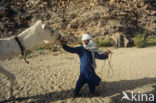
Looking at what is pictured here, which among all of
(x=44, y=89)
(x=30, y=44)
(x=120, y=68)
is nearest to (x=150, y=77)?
(x=120, y=68)

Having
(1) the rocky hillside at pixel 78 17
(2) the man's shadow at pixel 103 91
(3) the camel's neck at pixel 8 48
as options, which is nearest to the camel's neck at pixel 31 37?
(3) the camel's neck at pixel 8 48

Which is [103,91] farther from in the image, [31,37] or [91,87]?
[31,37]

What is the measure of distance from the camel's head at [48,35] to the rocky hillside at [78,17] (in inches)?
308

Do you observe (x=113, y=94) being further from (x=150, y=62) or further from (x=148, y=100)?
(x=150, y=62)

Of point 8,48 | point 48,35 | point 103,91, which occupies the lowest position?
point 103,91

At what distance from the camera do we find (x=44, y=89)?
414 centimetres

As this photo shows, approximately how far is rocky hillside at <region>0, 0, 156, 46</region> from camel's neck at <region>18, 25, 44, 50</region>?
26.1 feet

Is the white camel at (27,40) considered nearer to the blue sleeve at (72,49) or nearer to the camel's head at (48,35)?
the camel's head at (48,35)

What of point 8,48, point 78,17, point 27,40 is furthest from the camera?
point 78,17

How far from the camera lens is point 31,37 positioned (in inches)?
123

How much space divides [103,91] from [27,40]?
2.22 m

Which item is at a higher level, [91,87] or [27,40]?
[27,40]

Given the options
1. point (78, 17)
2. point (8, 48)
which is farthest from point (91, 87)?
point (78, 17)

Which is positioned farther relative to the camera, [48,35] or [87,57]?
[87,57]
